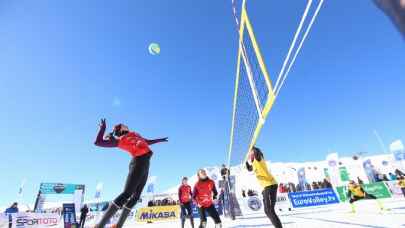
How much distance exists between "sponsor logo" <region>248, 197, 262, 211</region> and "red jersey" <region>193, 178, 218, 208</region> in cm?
1087

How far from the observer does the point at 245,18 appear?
5.88 metres

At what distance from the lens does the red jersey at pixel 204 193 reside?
18.5 feet

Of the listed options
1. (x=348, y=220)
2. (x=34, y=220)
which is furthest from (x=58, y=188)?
(x=348, y=220)

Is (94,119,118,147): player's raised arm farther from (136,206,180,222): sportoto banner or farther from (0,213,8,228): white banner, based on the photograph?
(136,206,180,222): sportoto banner

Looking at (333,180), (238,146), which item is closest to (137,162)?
(238,146)

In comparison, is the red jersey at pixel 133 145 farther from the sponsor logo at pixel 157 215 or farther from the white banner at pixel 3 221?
the sponsor logo at pixel 157 215

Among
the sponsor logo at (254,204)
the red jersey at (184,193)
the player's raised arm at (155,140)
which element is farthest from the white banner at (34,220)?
the player's raised arm at (155,140)

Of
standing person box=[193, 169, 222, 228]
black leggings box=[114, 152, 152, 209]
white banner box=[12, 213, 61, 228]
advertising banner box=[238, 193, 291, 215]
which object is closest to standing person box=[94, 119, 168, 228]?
black leggings box=[114, 152, 152, 209]

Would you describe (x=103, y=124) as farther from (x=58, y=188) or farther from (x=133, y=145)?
(x=58, y=188)

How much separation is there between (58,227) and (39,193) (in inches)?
239

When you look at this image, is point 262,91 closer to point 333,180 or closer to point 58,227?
point 58,227

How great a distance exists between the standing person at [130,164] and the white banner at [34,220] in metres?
12.3

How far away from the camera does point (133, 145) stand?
10.8ft

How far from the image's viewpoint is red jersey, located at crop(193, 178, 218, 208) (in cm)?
564
